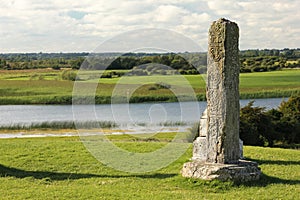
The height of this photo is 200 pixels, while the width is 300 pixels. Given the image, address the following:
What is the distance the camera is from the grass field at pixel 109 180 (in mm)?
10477

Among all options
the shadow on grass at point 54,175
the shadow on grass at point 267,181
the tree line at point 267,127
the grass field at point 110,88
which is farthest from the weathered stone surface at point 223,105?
the grass field at point 110,88

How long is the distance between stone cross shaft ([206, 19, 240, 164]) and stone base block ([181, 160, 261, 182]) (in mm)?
301

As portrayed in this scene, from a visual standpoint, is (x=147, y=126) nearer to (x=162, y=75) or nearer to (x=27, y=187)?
(x=162, y=75)

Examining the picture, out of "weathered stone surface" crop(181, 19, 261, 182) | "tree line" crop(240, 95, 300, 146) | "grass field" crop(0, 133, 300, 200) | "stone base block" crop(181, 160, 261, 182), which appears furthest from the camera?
"tree line" crop(240, 95, 300, 146)

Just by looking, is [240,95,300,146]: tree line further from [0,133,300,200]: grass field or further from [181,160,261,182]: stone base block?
[181,160,261,182]: stone base block

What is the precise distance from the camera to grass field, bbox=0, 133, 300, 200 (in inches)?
412

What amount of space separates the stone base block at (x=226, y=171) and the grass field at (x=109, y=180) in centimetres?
17

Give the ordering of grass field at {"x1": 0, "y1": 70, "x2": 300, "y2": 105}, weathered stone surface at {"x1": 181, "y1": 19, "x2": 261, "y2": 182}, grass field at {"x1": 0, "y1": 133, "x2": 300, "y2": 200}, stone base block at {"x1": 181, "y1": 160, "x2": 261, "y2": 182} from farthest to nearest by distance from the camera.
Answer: grass field at {"x1": 0, "y1": 70, "x2": 300, "y2": 105}, weathered stone surface at {"x1": 181, "y1": 19, "x2": 261, "y2": 182}, stone base block at {"x1": 181, "y1": 160, "x2": 261, "y2": 182}, grass field at {"x1": 0, "y1": 133, "x2": 300, "y2": 200}

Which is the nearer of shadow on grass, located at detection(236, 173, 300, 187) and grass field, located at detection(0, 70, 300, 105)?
shadow on grass, located at detection(236, 173, 300, 187)

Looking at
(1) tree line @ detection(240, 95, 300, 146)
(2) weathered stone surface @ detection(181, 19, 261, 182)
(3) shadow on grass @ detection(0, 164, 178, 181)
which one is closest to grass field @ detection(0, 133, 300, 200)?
(3) shadow on grass @ detection(0, 164, 178, 181)

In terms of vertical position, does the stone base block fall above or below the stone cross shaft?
below

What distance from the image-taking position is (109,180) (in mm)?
12289

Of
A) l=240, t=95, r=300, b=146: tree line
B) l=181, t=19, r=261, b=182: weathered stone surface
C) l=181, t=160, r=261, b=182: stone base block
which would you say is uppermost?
l=181, t=19, r=261, b=182: weathered stone surface

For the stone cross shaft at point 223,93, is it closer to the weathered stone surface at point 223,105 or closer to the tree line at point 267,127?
the weathered stone surface at point 223,105
